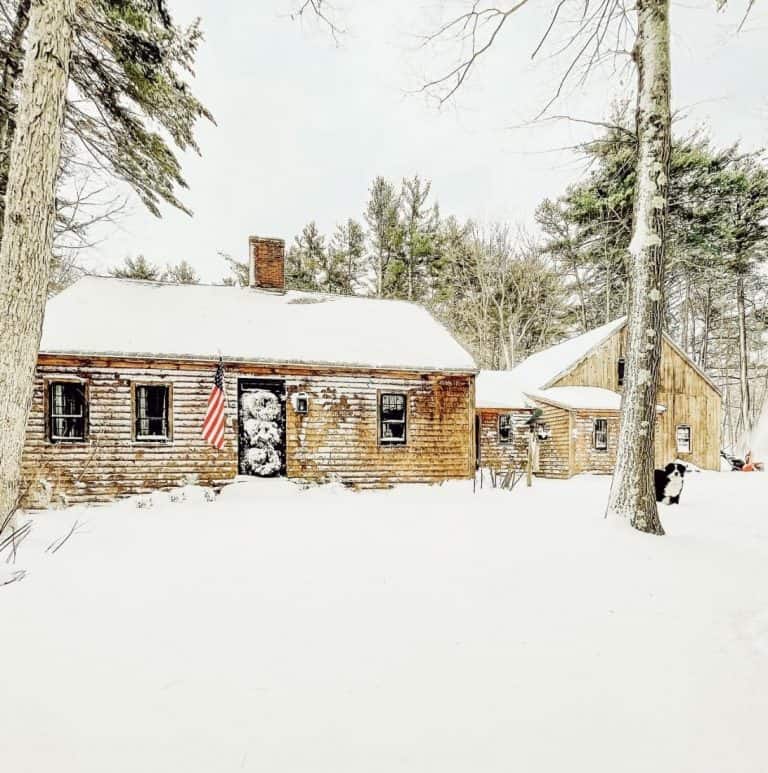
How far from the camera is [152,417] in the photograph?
439 inches

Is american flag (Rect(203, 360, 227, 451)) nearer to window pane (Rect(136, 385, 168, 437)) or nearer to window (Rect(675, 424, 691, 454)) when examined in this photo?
window pane (Rect(136, 385, 168, 437))

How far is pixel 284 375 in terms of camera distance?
12.1 metres

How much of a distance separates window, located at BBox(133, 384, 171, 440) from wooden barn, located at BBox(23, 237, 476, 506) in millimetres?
27

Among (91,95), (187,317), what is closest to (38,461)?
(187,317)

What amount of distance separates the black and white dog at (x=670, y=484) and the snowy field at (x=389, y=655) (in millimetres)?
3946

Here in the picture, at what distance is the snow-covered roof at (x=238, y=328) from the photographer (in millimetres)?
11055

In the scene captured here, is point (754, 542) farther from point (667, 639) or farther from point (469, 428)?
point (469, 428)

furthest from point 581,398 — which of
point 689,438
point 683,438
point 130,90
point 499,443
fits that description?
point 130,90

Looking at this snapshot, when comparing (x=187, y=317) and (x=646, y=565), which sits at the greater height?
(x=187, y=317)

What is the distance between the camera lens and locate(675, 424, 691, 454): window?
19641 millimetres

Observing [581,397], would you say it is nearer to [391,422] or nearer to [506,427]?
[506,427]

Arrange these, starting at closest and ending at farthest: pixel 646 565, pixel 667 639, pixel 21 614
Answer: pixel 667 639 → pixel 21 614 → pixel 646 565

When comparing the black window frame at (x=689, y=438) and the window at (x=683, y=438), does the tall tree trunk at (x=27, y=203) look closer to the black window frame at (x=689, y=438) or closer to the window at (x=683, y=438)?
the black window frame at (x=689, y=438)

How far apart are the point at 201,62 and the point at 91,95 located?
96.9 inches
